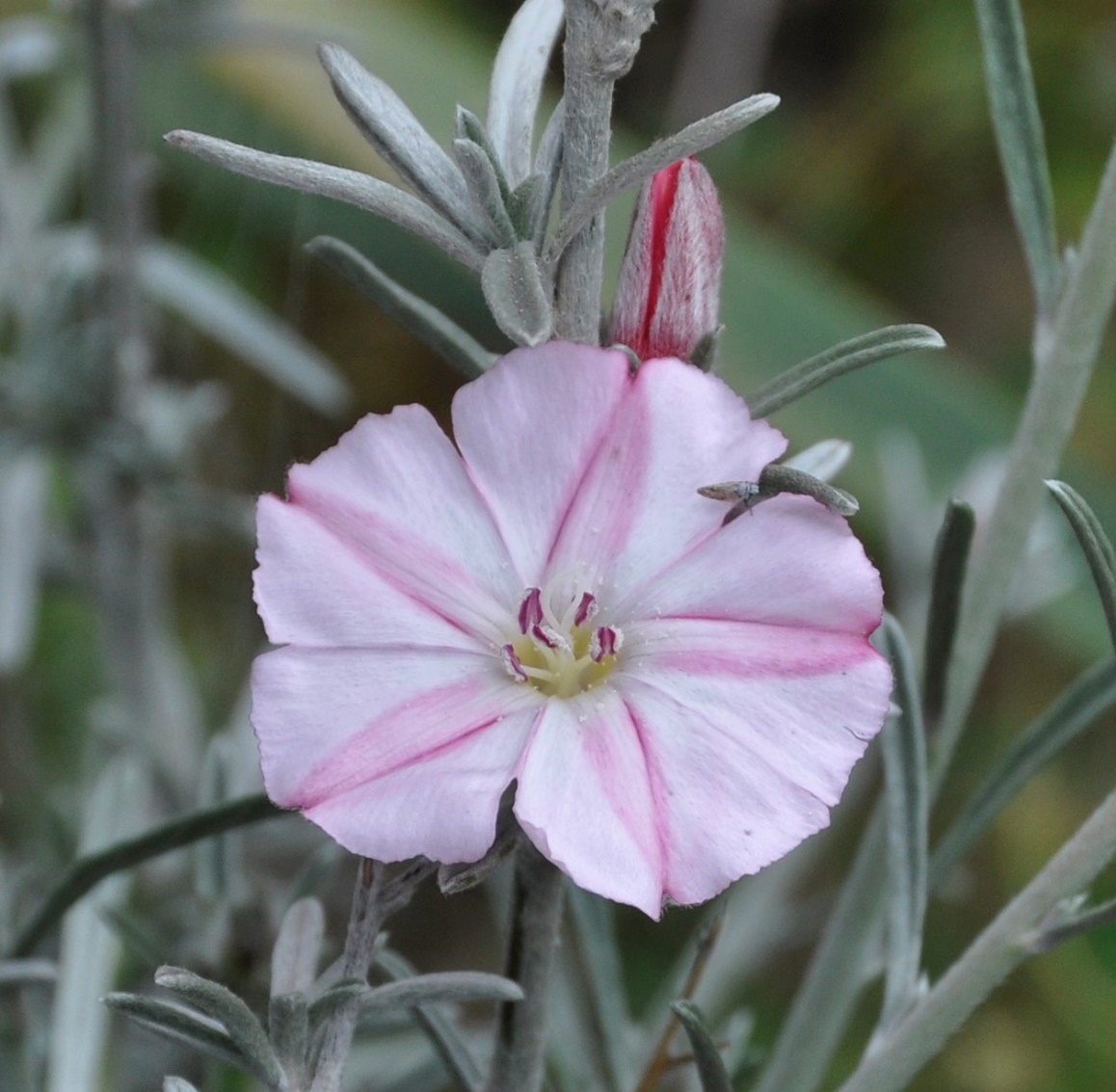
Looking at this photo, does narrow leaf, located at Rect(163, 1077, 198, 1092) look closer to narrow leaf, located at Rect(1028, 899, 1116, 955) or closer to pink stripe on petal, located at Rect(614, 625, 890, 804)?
pink stripe on petal, located at Rect(614, 625, 890, 804)

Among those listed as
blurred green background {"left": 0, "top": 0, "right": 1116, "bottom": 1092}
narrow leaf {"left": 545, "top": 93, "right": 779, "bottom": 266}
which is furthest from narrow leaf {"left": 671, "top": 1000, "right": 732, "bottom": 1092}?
blurred green background {"left": 0, "top": 0, "right": 1116, "bottom": 1092}

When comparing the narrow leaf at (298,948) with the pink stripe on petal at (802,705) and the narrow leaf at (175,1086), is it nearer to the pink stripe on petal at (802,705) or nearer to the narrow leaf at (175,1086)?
the narrow leaf at (175,1086)

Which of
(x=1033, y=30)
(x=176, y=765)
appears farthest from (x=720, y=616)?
(x=1033, y=30)

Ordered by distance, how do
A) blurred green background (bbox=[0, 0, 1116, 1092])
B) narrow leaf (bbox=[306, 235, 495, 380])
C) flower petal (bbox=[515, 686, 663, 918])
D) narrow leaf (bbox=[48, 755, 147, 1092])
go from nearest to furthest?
flower petal (bbox=[515, 686, 663, 918])
narrow leaf (bbox=[306, 235, 495, 380])
narrow leaf (bbox=[48, 755, 147, 1092])
blurred green background (bbox=[0, 0, 1116, 1092])

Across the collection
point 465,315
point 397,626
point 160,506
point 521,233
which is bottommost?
point 160,506

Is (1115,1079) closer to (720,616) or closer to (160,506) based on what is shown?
(160,506)
